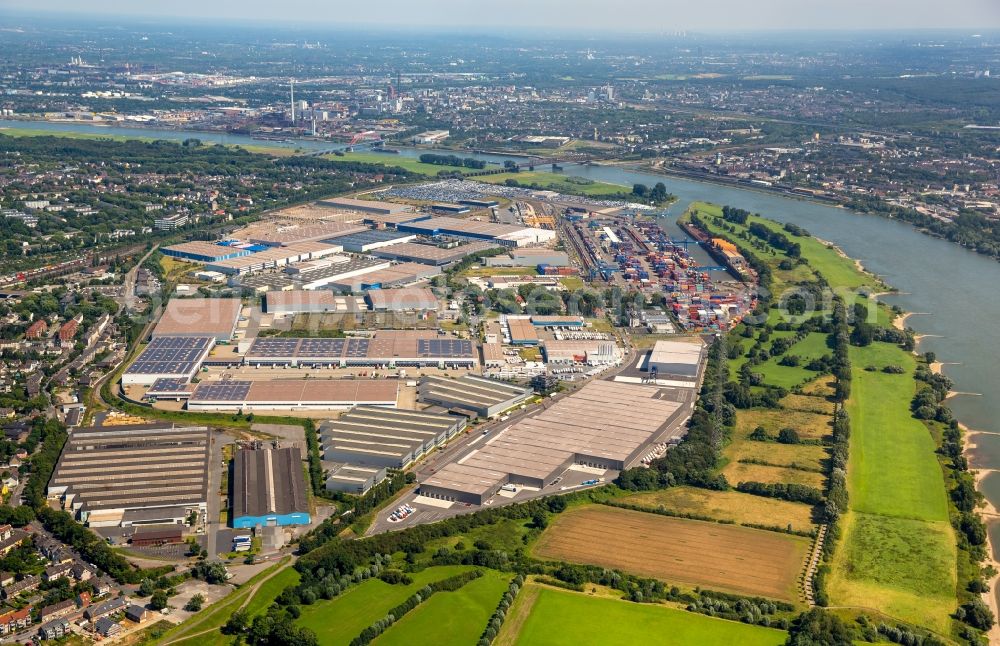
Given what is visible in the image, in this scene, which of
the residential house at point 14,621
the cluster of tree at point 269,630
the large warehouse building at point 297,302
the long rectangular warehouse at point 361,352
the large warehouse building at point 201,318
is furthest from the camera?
the large warehouse building at point 297,302

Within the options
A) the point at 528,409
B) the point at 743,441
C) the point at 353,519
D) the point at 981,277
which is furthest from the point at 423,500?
the point at 981,277

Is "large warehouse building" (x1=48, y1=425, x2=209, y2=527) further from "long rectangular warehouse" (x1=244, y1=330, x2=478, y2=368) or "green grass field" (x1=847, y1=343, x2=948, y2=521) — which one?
"green grass field" (x1=847, y1=343, x2=948, y2=521)

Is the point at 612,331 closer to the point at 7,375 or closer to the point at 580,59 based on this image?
the point at 7,375

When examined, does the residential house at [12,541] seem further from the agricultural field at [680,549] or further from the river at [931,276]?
the river at [931,276]

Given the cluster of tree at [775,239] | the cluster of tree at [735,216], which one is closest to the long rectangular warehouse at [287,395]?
the cluster of tree at [775,239]

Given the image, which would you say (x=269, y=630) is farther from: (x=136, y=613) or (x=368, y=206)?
(x=368, y=206)

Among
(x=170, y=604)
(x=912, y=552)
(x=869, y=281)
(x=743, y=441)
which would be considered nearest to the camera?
(x=170, y=604)
